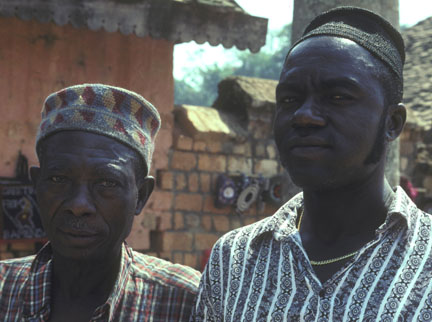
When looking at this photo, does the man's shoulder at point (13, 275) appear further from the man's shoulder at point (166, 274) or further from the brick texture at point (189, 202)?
the brick texture at point (189, 202)

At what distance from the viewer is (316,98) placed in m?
1.94

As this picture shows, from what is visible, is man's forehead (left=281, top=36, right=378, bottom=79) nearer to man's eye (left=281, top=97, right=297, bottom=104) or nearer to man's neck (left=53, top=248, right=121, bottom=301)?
man's eye (left=281, top=97, right=297, bottom=104)

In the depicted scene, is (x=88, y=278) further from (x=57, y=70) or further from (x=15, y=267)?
(x=57, y=70)

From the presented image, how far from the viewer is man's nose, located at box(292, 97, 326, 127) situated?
1901mm

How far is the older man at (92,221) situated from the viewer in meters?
2.28

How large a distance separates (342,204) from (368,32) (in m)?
0.53

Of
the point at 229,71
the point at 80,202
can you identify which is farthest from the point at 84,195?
the point at 229,71

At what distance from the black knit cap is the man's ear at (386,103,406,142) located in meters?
0.11

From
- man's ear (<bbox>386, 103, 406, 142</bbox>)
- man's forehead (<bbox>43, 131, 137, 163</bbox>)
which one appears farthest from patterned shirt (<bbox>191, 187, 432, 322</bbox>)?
man's forehead (<bbox>43, 131, 137, 163</bbox>)

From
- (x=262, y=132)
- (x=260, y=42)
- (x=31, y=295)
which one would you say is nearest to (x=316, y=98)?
(x=31, y=295)

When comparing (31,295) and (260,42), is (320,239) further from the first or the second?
(260,42)

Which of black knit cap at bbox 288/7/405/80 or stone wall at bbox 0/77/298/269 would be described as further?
stone wall at bbox 0/77/298/269

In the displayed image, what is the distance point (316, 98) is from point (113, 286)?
99 centimetres

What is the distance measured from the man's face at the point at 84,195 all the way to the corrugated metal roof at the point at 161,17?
11.1 ft
